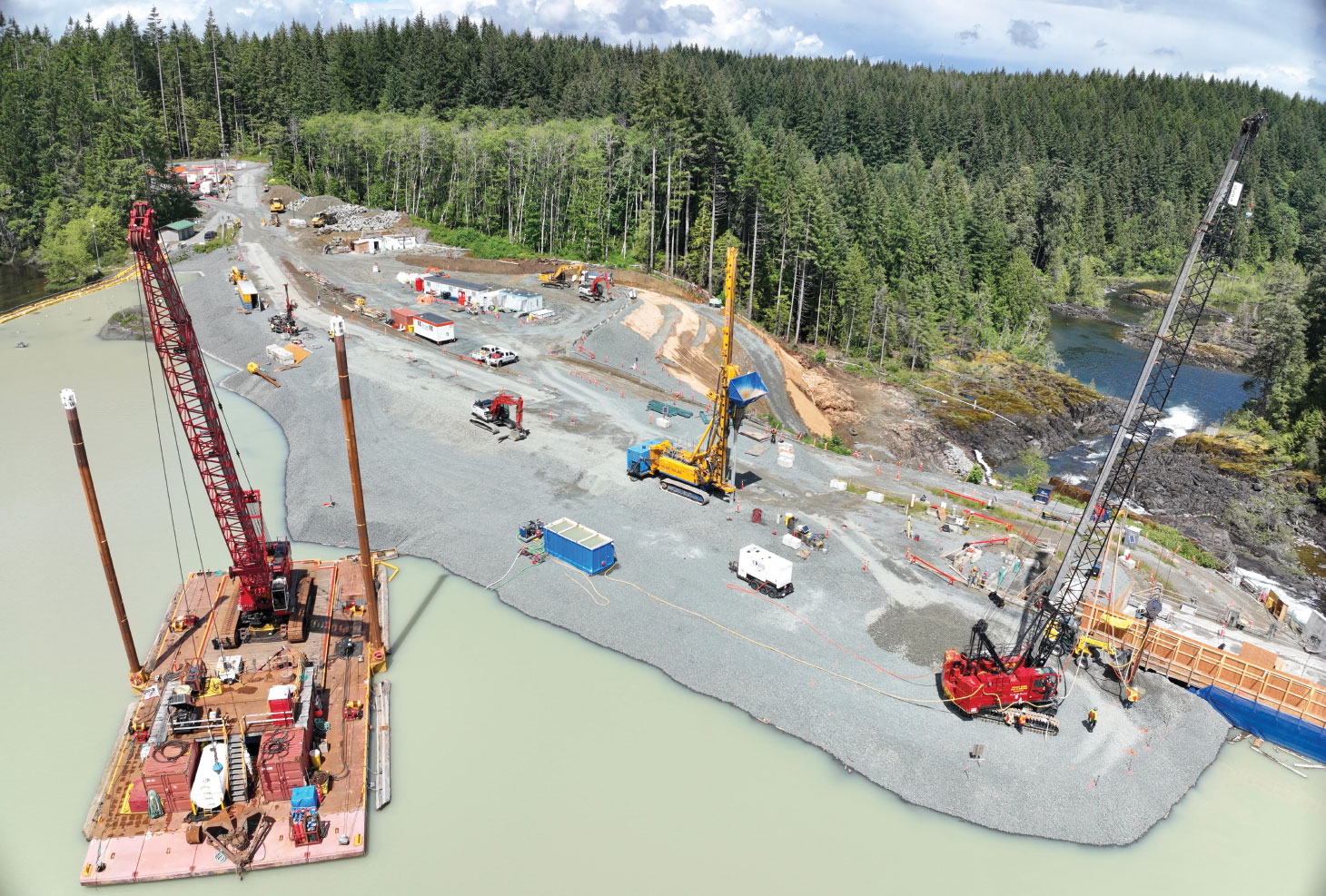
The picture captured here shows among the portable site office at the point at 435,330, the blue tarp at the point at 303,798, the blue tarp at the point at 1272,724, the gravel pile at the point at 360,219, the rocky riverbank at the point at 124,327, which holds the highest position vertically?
the gravel pile at the point at 360,219

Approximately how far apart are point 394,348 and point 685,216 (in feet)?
124

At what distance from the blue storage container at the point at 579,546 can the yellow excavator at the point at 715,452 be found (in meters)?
6.13

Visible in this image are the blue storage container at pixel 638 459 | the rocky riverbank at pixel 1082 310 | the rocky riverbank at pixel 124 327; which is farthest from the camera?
the rocky riverbank at pixel 1082 310

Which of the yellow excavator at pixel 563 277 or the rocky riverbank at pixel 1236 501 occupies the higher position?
the yellow excavator at pixel 563 277

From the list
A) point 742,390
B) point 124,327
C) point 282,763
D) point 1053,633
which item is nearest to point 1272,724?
point 1053,633

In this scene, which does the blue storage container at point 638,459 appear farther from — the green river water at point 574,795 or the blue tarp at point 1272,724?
the blue tarp at point 1272,724

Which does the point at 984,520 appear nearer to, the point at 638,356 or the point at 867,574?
the point at 867,574

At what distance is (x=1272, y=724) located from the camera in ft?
86.9

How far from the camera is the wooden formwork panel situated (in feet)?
86.6

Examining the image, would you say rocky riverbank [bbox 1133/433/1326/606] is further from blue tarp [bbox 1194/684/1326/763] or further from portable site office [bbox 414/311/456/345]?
portable site office [bbox 414/311/456/345]

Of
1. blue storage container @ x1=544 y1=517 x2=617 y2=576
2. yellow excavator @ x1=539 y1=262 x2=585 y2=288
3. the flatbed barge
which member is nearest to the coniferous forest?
yellow excavator @ x1=539 y1=262 x2=585 y2=288

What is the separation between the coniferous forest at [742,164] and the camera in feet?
259

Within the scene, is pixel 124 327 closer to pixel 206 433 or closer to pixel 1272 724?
pixel 206 433

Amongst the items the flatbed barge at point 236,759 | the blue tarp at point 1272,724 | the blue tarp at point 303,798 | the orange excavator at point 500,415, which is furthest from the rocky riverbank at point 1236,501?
the blue tarp at point 303,798
